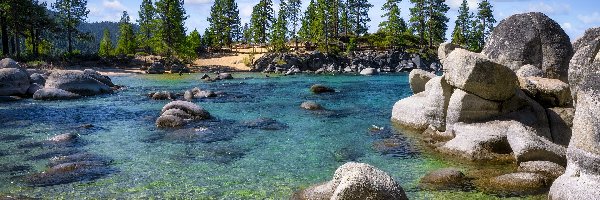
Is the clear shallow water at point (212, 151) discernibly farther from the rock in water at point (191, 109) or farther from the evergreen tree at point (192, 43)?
the evergreen tree at point (192, 43)

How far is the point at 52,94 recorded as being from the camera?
134 feet

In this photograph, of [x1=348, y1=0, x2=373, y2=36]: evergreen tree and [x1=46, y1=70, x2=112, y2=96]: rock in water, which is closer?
[x1=46, y1=70, x2=112, y2=96]: rock in water

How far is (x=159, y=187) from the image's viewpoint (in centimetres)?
1533

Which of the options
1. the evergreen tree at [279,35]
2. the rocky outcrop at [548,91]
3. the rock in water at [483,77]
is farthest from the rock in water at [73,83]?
the evergreen tree at [279,35]

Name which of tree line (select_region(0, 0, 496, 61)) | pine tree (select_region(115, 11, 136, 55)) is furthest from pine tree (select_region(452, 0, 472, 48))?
pine tree (select_region(115, 11, 136, 55))

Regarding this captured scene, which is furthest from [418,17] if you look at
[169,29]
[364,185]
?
[364,185]

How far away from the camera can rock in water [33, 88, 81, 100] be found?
132 feet

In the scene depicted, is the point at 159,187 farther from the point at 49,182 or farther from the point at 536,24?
the point at 536,24

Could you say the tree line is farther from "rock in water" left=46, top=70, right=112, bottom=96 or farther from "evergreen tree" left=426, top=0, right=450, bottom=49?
"rock in water" left=46, top=70, right=112, bottom=96

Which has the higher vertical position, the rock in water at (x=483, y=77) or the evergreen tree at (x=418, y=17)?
the evergreen tree at (x=418, y=17)

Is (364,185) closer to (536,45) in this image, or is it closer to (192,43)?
(536,45)

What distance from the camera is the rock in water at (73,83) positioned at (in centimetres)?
4375

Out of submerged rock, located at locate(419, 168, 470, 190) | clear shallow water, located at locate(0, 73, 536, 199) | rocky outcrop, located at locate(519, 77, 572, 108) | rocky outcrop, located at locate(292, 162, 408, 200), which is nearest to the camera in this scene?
rocky outcrop, located at locate(292, 162, 408, 200)

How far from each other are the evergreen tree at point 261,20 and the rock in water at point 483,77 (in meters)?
93.9
